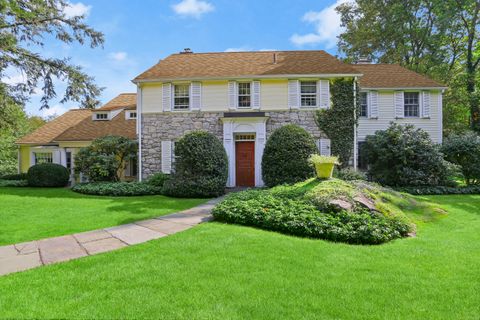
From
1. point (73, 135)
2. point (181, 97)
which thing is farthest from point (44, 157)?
point (181, 97)

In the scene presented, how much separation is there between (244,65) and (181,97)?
362 cm

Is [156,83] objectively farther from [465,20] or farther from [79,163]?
[465,20]

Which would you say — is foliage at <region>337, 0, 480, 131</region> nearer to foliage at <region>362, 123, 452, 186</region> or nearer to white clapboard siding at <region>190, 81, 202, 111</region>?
foliage at <region>362, 123, 452, 186</region>

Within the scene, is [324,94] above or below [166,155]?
above

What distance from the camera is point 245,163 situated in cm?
1398

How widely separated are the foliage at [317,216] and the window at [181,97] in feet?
26.3

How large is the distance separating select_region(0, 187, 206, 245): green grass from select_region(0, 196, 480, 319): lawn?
2225mm

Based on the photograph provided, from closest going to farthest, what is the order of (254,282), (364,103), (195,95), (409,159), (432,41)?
1. (254,282)
2. (409,159)
3. (195,95)
4. (364,103)
5. (432,41)

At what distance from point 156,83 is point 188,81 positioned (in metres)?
1.63

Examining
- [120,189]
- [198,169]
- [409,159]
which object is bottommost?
[120,189]

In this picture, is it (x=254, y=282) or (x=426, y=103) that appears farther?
(x=426, y=103)

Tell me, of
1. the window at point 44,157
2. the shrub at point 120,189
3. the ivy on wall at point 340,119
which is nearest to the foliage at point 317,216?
the shrub at point 120,189

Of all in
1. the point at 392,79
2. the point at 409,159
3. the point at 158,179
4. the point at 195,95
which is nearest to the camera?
the point at 409,159

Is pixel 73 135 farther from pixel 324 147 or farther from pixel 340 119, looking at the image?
pixel 340 119
